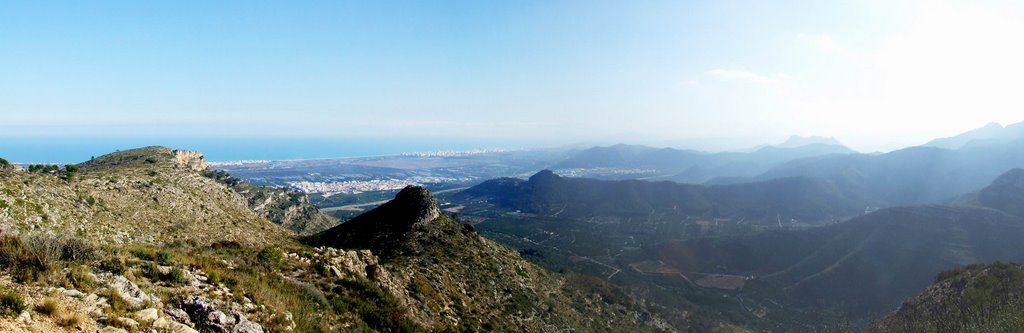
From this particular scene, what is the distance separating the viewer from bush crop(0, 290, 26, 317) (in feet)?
28.3

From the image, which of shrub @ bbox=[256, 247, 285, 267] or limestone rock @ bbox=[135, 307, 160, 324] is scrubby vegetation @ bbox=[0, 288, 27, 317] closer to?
limestone rock @ bbox=[135, 307, 160, 324]

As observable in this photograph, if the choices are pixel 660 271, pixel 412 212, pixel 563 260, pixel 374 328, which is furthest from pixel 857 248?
pixel 374 328

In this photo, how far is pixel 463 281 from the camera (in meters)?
38.8

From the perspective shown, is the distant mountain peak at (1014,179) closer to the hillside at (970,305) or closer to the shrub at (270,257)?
the hillside at (970,305)

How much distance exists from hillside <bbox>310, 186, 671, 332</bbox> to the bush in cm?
1535

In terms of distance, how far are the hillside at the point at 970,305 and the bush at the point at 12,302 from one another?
6736 cm

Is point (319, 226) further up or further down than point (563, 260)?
further up

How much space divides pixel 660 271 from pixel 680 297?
109ft

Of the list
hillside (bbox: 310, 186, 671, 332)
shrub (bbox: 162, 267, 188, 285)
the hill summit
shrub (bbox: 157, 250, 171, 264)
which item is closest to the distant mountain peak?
hillside (bbox: 310, 186, 671, 332)

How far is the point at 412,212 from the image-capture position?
2142 inches

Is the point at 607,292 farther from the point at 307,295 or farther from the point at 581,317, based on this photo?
the point at 307,295

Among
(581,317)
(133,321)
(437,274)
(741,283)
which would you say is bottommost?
(741,283)

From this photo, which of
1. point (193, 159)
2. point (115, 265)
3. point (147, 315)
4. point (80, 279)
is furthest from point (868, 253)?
point (193, 159)

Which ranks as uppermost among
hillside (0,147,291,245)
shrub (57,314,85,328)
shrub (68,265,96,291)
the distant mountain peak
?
shrub (68,265,96,291)
